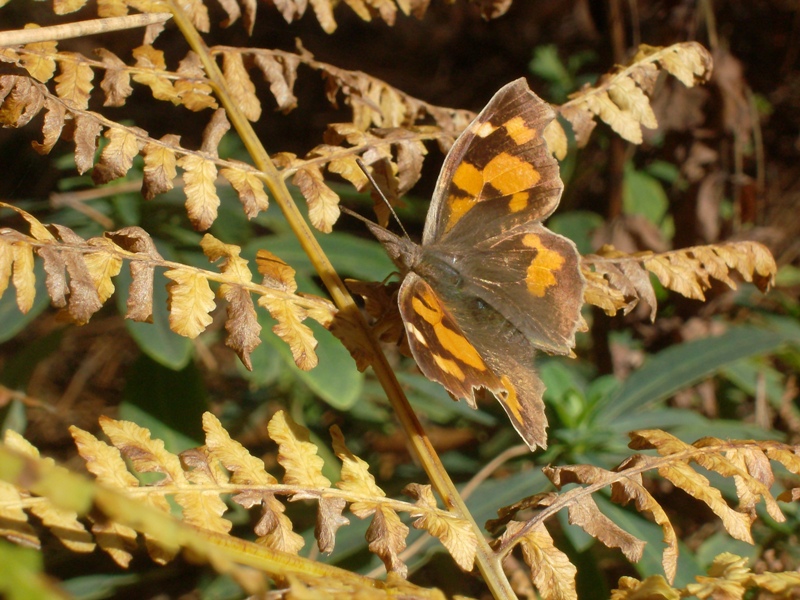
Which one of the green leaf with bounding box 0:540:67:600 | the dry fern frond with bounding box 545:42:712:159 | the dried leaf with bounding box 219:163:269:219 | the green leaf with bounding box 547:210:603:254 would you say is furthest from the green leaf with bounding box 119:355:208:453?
the green leaf with bounding box 0:540:67:600

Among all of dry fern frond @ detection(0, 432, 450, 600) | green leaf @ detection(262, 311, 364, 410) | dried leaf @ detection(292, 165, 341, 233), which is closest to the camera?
dry fern frond @ detection(0, 432, 450, 600)

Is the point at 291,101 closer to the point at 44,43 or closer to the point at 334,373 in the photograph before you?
the point at 44,43

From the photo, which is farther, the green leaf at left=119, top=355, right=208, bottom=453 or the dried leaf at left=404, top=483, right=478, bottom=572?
the green leaf at left=119, top=355, right=208, bottom=453

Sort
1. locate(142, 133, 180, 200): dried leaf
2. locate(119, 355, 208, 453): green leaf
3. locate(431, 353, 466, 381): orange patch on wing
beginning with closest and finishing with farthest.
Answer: locate(431, 353, 466, 381): orange patch on wing, locate(142, 133, 180, 200): dried leaf, locate(119, 355, 208, 453): green leaf

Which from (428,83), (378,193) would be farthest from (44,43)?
(428,83)

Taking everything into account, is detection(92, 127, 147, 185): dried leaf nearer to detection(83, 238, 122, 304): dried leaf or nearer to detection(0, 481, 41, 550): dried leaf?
detection(83, 238, 122, 304): dried leaf

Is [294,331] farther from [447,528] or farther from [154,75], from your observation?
[154,75]

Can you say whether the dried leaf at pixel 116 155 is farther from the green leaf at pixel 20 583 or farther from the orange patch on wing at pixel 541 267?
the green leaf at pixel 20 583

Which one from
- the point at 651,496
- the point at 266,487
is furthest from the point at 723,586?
the point at 266,487
